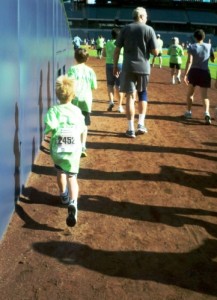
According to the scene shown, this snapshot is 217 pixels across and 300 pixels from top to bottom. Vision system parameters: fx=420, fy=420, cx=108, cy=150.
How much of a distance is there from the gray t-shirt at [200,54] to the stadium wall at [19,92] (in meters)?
3.33

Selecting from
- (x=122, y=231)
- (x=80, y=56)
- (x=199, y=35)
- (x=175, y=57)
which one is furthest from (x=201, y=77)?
(x=175, y=57)

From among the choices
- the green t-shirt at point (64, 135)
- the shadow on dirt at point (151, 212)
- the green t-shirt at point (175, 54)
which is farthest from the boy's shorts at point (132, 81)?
the green t-shirt at point (175, 54)

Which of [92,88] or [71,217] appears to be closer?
[71,217]

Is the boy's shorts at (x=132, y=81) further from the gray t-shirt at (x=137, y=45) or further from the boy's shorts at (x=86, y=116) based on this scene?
the boy's shorts at (x=86, y=116)

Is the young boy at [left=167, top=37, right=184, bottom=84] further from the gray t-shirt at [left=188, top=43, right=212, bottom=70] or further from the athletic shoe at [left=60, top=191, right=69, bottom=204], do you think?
the athletic shoe at [left=60, top=191, right=69, bottom=204]

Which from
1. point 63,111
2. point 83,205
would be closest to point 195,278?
point 83,205

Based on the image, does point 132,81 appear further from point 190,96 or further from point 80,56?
point 190,96

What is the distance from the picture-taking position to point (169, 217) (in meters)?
4.34

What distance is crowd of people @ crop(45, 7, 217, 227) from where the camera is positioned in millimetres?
4160

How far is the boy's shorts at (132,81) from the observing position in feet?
23.4

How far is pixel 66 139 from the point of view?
4129 mm

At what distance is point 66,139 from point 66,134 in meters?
0.05

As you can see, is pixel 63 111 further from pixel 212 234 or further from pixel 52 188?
pixel 212 234

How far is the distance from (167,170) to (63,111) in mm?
2120
